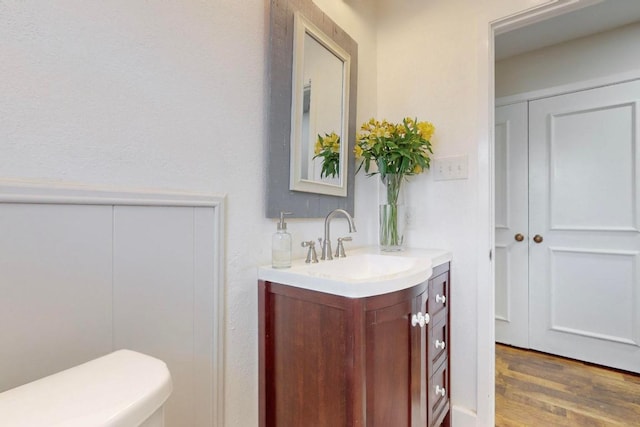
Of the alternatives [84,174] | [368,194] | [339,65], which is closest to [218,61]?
[84,174]

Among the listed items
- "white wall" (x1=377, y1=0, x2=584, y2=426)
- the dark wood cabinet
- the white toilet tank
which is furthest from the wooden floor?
the white toilet tank

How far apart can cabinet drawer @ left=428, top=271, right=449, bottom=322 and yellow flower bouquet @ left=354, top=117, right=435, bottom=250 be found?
0.27 m

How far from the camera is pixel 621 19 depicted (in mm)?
2105

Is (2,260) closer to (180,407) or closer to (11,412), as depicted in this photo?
(11,412)

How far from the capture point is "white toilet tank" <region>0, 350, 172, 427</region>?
0.42 meters

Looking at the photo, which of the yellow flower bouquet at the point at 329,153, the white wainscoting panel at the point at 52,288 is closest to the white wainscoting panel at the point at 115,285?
the white wainscoting panel at the point at 52,288

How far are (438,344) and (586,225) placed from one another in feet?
5.72

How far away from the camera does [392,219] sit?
5.34 ft

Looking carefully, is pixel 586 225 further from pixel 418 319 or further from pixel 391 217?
pixel 418 319

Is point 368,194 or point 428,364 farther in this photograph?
point 368,194

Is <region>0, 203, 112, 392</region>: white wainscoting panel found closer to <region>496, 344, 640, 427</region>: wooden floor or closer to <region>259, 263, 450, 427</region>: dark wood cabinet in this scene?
<region>259, 263, 450, 427</region>: dark wood cabinet

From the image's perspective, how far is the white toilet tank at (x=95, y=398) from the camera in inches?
16.7

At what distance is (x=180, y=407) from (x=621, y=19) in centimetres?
335

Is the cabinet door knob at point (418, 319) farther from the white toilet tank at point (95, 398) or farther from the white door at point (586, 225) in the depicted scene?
the white door at point (586, 225)
